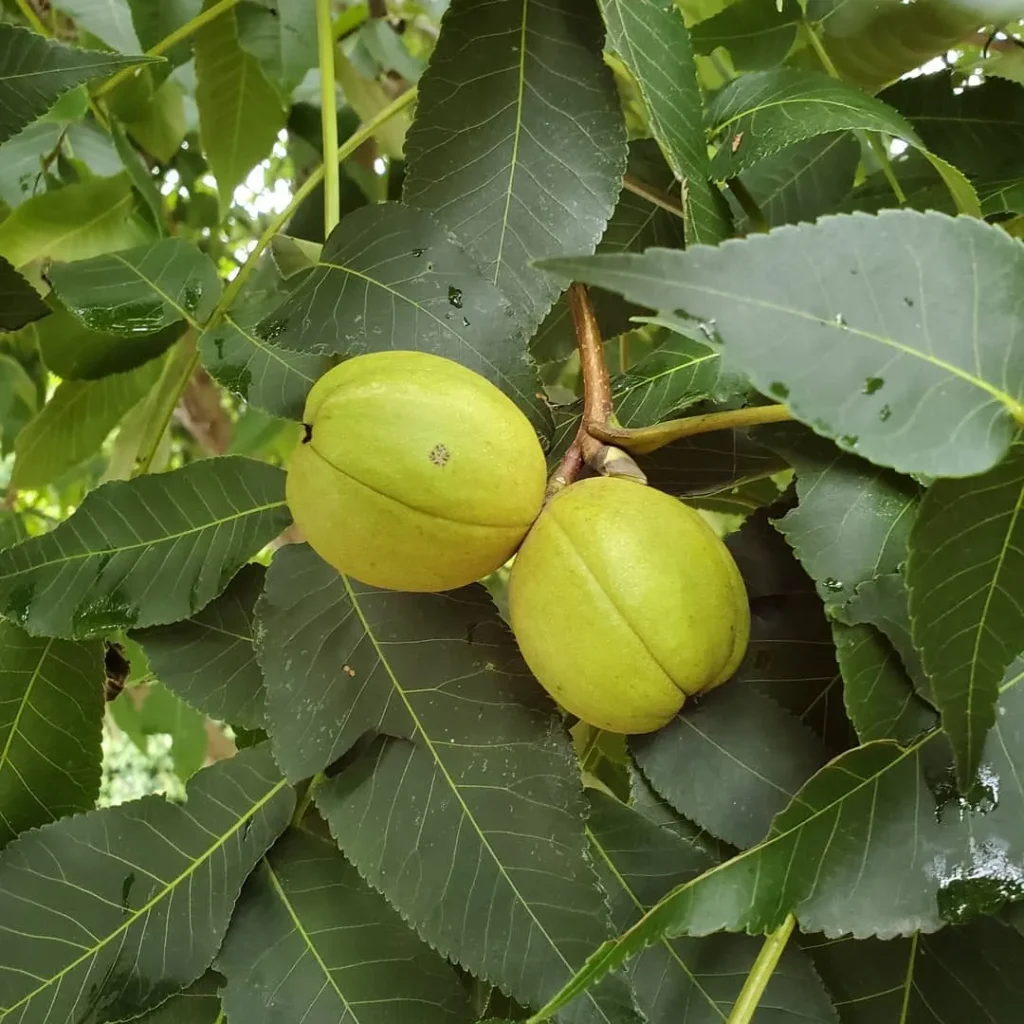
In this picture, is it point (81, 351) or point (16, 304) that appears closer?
point (16, 304)

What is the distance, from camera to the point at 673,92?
0.65m

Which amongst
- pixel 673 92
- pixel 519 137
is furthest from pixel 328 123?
pixel 673 92

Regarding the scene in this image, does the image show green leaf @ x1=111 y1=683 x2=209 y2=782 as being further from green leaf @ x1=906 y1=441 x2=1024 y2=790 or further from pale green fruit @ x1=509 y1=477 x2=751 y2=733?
green leaf @ x1=906 y1=441 x2=1024 y2=790

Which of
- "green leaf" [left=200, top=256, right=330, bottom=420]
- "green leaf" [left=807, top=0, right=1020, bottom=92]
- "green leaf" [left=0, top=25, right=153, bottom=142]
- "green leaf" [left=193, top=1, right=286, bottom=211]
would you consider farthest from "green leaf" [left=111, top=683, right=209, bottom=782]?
"green leaf" [left=807, top=0, right=1020, bottom=92]

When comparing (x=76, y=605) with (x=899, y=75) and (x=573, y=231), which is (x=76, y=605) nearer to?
(x=573, y=231)

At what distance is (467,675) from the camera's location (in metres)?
0.65

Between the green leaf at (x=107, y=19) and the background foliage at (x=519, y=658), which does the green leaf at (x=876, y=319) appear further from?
the green leaf at (x=107, y=19)

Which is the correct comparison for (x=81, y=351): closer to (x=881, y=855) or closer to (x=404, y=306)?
(x=404, y=306)

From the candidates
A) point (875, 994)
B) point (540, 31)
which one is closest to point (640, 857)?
point (875, 994)

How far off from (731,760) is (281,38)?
799mm

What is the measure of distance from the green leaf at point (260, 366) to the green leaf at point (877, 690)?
0.38 m

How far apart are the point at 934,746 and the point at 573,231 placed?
393 millimetres

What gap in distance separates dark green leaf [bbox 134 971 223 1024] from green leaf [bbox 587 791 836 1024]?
0.95 ft

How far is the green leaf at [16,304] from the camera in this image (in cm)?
75
